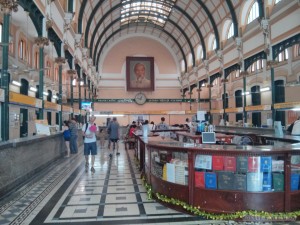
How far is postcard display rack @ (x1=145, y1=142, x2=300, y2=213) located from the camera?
13.7 ft

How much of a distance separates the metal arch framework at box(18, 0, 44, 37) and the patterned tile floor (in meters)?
5.06

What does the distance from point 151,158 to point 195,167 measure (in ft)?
4.22

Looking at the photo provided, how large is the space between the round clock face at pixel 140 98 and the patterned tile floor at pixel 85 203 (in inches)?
1054

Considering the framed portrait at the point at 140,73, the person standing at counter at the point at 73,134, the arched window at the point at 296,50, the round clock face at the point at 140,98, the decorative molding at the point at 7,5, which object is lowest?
the person standing at counter at the point at 73,134

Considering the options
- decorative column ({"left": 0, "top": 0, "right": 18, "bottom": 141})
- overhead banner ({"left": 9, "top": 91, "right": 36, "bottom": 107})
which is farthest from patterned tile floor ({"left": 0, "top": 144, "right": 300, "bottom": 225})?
overhead banner ({"left": 9, "top": 91, "right": 36, "bottom": 107})

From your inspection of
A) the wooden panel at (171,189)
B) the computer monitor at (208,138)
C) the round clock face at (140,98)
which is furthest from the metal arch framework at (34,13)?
the round clock face at (140,98)

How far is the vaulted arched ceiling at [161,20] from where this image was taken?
21.2 metres

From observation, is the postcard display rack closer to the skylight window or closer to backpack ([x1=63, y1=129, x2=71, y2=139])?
backpack ([x1=63, y1=129, x2=71, y2=139])

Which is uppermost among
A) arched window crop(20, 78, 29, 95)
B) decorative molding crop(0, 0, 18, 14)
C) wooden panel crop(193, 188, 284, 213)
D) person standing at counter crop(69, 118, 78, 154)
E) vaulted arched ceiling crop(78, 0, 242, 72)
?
vaulted arched ceiling crop(78, 0, 242, 72)

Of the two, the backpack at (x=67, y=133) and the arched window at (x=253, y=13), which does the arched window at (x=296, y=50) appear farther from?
the backpack at (x=67, y=133)

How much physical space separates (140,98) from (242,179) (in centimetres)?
3063

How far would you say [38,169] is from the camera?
7863mm

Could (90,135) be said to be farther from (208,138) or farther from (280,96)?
(280,96)

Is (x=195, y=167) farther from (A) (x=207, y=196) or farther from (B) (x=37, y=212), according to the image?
(B) (x=37, y=212)
